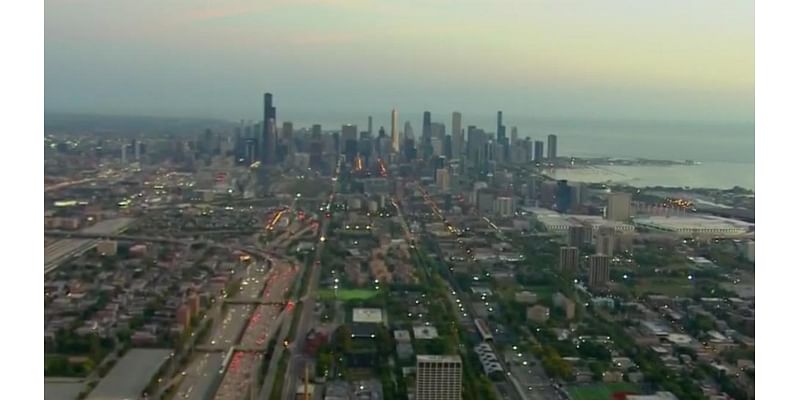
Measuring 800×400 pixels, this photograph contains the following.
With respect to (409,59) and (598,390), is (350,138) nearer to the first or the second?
(409,59)

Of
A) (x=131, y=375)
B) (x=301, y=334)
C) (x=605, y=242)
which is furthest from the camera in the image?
(x=605, y=242)

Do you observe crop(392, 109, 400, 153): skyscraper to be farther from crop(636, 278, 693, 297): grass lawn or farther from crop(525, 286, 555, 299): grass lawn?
crop(636, 278, 693, 297): grass lawn

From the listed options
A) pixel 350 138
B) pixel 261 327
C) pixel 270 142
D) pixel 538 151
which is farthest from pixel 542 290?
pixel 270 142

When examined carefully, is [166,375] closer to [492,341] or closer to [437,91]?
[492,341]

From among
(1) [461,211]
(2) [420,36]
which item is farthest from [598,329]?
(2) [420,36]

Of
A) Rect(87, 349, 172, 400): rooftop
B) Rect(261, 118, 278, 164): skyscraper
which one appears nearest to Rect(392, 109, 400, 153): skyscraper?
Rect(261, 118, 278, 164): skyscraper
